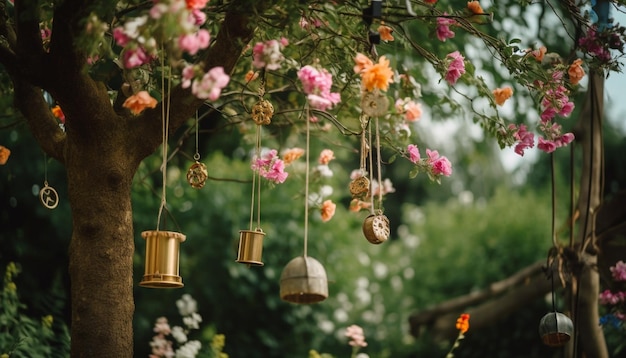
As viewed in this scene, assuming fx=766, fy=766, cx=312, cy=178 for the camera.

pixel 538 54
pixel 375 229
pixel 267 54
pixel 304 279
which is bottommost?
pixel 304 279

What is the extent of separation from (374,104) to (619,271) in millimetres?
2486

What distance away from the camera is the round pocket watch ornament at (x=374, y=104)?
9.52ft

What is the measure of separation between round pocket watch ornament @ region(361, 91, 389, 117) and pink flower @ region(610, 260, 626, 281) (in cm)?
243

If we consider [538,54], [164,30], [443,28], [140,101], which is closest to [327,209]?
[443,28]

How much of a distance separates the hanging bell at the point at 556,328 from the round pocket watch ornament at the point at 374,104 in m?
1.62

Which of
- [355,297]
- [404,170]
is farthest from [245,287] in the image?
[404,170]

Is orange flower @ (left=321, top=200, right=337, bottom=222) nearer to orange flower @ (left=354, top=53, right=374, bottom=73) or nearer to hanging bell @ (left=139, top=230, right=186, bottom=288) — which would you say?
Answer: hanging bell @ (left=139, top=230, right=186, bottom=288)

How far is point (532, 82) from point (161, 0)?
1.82 meters

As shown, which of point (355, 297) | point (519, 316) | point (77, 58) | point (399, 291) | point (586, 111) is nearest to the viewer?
point (77, 58)

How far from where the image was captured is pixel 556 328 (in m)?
3.82

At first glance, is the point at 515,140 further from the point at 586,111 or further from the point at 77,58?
the point at 77,58

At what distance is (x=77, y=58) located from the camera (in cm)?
295

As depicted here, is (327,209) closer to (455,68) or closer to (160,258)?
(455,68)

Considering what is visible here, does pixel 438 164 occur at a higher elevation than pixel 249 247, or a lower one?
higher
